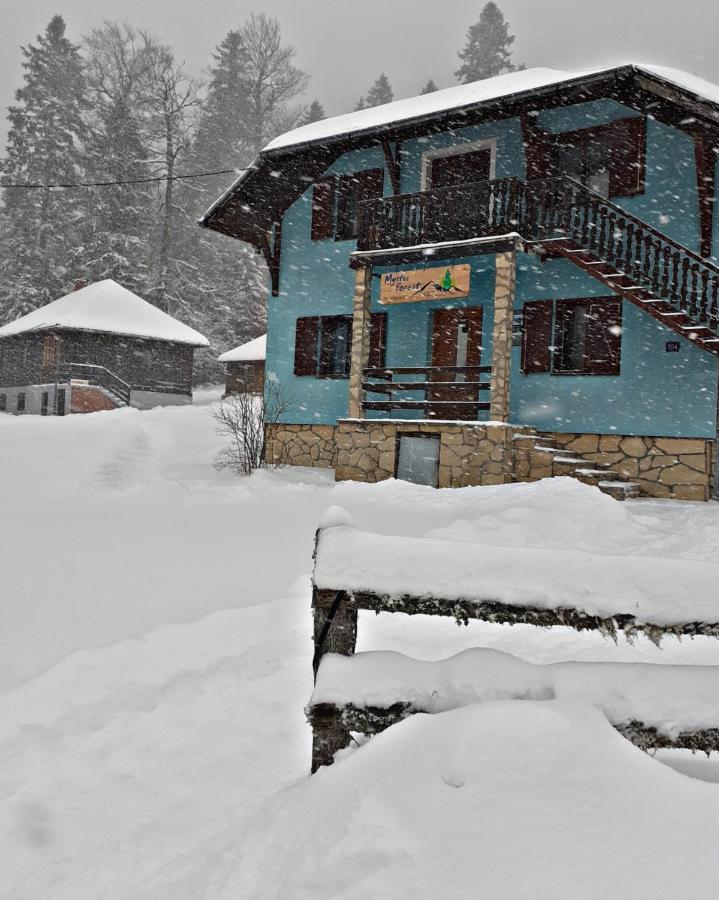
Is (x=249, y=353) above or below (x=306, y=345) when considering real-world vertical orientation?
above

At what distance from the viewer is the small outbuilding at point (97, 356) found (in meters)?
26.2

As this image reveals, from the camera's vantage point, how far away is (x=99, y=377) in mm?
27109

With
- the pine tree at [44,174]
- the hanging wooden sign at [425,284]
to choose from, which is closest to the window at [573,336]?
the hanging wooden sign at [425,284]

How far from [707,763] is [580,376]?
10.6 meters

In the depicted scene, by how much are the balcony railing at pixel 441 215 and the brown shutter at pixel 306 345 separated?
255cm

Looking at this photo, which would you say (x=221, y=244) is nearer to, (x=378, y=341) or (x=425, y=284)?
(x=378, y=341)

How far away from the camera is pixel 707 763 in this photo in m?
2.31

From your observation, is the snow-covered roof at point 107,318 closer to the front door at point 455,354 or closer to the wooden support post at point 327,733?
the front door at point 455,354

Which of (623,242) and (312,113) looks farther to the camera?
(312,113)

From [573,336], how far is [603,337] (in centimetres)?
57

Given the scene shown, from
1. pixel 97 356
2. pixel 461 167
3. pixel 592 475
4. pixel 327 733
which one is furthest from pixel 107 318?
pixel 327 733

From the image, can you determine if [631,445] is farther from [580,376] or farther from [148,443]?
[148,443]

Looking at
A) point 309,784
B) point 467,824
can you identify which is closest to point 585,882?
point 467,824

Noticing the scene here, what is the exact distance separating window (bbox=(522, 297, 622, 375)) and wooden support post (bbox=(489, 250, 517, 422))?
4.06ft
